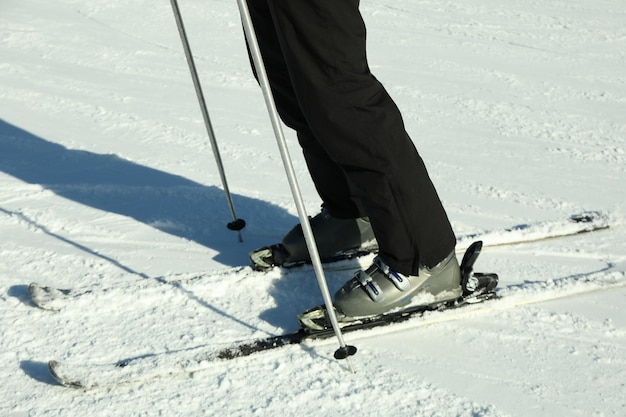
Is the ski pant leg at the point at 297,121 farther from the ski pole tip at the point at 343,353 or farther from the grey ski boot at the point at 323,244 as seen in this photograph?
the ski pole tip at the point at 343,353

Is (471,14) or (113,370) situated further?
(471,14)

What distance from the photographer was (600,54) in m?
4.41

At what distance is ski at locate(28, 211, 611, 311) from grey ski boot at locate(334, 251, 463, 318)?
29 cm

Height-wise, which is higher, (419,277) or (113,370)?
(419,277)

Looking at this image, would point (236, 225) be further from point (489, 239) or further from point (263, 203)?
point (489, 239)

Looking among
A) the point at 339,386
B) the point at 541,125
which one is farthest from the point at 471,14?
the point at 339,386

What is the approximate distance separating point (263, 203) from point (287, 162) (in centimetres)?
113

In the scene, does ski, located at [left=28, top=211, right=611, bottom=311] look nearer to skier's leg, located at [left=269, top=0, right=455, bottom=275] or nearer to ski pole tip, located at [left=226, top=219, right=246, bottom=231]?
ski pole tip, located at [left=226, top=219, right=246, bottom=231]

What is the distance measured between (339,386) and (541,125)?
1.99 meters

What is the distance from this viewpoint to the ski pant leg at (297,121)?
2381 millimetres

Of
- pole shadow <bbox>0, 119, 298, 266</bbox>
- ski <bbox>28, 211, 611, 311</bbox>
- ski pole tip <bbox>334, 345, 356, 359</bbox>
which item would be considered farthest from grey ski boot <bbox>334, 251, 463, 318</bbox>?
pole shadow <bbox>0, 119, 298, 266</bbox>

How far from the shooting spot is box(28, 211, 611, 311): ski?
2531 mm

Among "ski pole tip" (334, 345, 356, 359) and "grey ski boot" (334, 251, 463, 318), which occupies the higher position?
"grey ski boot" (334, 251, 463, 318)

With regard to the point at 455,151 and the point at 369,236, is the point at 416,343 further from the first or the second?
the point at 455,151
